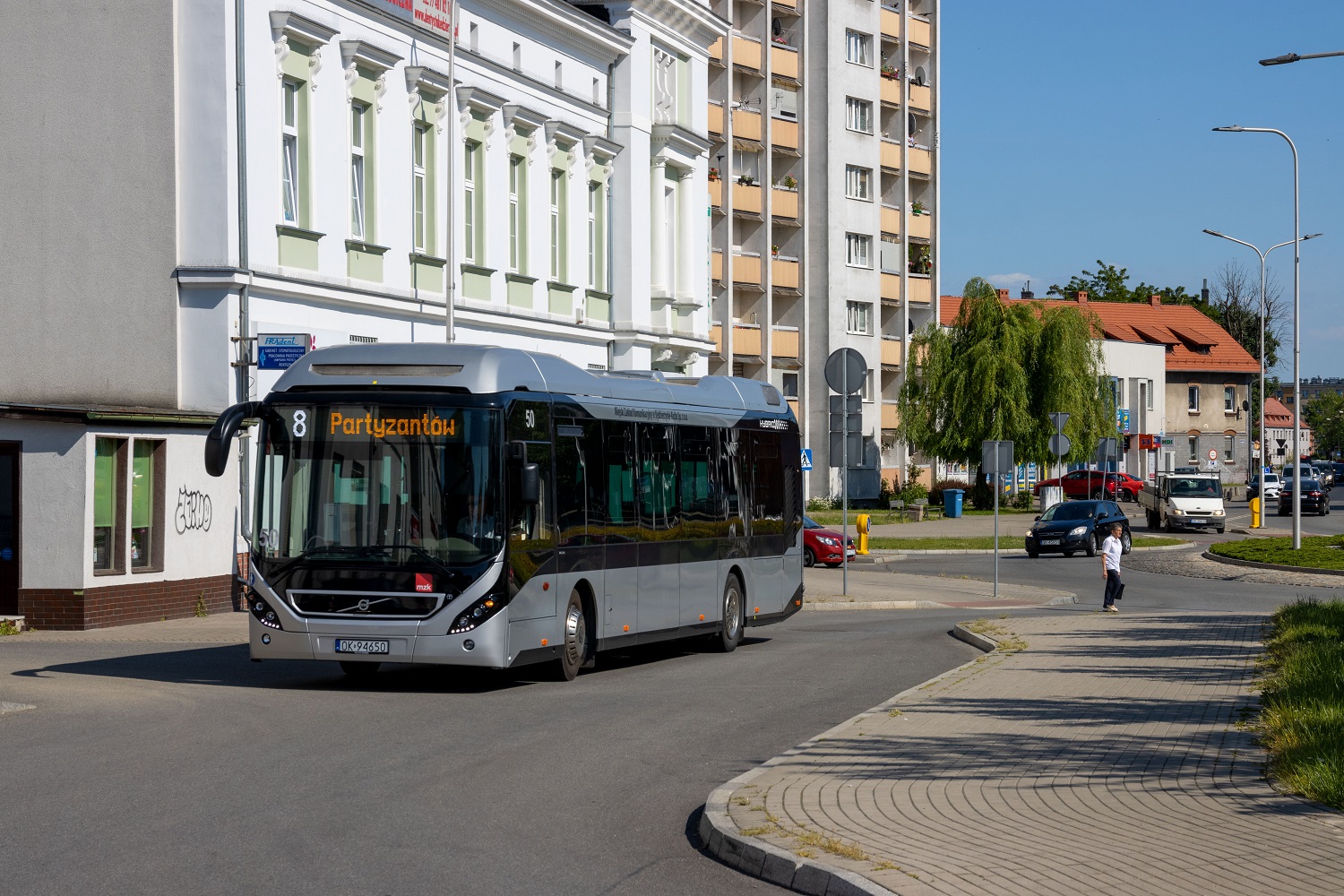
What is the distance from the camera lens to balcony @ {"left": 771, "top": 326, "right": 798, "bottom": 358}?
7506 cm

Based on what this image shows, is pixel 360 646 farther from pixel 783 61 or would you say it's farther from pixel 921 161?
pixel 921 161

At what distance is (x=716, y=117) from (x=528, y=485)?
59.0 metres

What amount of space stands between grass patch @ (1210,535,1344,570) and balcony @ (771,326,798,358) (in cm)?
3044

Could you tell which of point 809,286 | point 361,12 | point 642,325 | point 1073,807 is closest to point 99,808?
point 1073,807

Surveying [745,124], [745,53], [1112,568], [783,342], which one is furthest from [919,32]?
[1112,568]

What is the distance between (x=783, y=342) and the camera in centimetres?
7556

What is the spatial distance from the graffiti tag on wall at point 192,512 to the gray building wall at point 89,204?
7.55 feet

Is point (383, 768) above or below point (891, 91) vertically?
below

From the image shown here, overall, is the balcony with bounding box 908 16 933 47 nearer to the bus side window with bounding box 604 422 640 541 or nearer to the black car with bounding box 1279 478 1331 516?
the black car with bounding box 1279 478 1331 516

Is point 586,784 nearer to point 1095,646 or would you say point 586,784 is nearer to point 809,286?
point 1095,646

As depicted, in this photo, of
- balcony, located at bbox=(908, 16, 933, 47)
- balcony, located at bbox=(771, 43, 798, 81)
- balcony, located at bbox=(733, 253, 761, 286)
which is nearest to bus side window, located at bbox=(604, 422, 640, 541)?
balcony, located at bbox=(733, 253, 761, 286)

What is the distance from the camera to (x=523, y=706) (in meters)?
14.6

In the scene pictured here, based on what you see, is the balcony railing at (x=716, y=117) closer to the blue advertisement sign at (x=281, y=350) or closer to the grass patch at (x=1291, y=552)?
the grass patch at (x=1291, y=552)

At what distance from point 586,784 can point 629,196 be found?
30.6m
